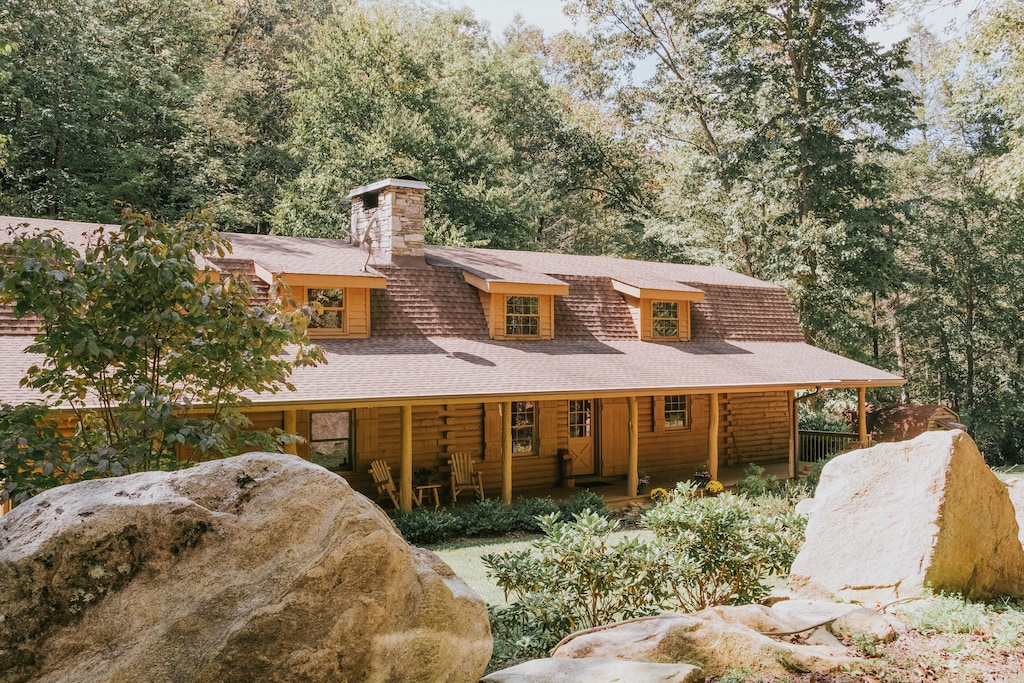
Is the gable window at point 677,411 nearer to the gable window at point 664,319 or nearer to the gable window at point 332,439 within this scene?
the gable window at point 664,319

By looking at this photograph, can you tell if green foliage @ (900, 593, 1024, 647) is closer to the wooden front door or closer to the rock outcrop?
the rock outcrop

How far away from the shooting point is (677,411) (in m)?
19.0

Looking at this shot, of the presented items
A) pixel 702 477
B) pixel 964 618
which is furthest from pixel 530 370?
pixel 964 618

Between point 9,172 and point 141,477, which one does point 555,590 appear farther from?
point 9,172

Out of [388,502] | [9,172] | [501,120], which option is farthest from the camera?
[501,120]

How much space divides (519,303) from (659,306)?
13.6 ft

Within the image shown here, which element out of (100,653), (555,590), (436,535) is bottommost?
(436,535)

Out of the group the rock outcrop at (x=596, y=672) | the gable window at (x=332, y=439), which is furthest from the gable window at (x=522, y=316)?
the rock outcrop at (x=596, y=672)

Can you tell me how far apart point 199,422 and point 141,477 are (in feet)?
7.94

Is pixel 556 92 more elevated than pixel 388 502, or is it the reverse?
pixel 556 92

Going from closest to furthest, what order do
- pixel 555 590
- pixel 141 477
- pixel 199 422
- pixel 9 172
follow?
pixel 141 477 → pixel 199 422 → pixel 555 590 → pixel 9 172

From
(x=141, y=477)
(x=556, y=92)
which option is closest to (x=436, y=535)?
(x=141, y=477)

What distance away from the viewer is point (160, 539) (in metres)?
3.41

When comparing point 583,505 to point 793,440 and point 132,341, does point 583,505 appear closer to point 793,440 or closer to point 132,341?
point 793,440
